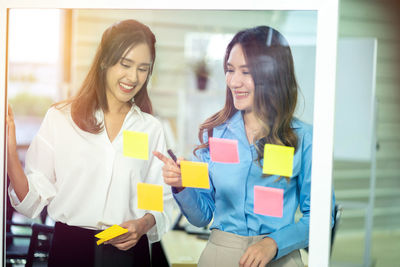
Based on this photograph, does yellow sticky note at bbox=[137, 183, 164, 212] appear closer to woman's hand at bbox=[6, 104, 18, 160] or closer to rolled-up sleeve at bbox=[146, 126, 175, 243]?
rolled-up sleeve at bbox=[146, 126, 175, 243]

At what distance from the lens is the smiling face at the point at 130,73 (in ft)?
4.35

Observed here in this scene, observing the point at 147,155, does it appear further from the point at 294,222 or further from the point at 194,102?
the point at 294,222

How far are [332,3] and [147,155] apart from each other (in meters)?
0.78

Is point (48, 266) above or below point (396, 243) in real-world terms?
above

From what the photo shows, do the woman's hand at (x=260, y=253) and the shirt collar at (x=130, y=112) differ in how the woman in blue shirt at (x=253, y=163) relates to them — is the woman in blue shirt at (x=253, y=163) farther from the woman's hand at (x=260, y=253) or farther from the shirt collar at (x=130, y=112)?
the shirt collar at (x=130, y=112)

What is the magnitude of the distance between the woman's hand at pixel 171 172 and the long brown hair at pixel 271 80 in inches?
10.8

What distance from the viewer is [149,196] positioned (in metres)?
1.36

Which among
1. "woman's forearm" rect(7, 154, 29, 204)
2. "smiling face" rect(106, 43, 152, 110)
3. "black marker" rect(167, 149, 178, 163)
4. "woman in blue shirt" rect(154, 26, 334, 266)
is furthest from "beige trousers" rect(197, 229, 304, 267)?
"woman's forearm" rect(7, 154, 29, 204)

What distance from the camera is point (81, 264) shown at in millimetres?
1401

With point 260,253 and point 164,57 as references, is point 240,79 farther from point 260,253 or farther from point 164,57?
point 260,253

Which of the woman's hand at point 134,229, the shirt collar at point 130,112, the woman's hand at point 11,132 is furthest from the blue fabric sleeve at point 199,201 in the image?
the woman's hand at point 11,132

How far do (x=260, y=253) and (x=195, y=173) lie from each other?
13.3 inches

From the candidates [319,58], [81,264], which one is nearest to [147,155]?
[81,264]

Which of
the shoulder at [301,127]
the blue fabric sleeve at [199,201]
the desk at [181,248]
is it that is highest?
the shoulder at [301,127]
